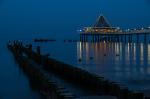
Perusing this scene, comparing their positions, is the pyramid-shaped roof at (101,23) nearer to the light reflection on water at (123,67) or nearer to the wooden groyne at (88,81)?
the light reflection on water at (123,67)

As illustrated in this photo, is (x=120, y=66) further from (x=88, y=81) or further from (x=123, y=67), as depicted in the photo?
(x=88, y=81)

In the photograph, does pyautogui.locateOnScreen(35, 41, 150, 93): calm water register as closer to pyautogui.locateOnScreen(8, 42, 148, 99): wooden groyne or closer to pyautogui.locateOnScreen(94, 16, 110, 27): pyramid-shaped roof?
pyautogui.locateOnScreen(8, 42, 148, 99): wooden groyne

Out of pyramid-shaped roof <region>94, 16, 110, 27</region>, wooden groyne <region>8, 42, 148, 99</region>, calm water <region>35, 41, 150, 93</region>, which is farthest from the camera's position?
pyramid-shaped roof <region>94, 16, 110, 27</region>

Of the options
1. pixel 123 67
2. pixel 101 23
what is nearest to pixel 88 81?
pixel 123 67

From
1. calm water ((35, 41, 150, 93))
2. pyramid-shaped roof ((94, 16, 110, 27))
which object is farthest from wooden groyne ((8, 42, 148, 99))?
pyramid-shaped roof ((94, 16, 110, 27))

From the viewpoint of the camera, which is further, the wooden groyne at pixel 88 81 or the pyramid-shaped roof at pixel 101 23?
the pyramid-shaped roof at pixel 101 23

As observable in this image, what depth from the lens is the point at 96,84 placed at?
17875 millimetres

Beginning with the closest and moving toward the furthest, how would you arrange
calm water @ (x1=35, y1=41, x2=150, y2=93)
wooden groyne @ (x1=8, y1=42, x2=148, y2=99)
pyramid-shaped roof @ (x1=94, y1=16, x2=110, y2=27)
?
wooden groyne @ (x1=8, y1=42, x2=148, y2=99), calm water @ (x1=35, y1=41, x2=150, y2=93), pyramid-shaped roof @ (x1=94, y1=16, x2=110, y2=27)

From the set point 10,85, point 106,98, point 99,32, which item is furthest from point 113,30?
point 106,98

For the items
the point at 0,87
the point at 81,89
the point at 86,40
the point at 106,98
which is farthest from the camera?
the point at 86,40

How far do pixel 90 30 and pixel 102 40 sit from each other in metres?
13.2

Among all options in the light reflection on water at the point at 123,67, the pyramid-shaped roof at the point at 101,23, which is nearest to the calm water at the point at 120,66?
the light reflection on water at the point at 123,67

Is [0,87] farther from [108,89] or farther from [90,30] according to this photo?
[90,30]

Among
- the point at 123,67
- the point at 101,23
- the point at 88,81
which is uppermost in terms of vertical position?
the point at 101,23
